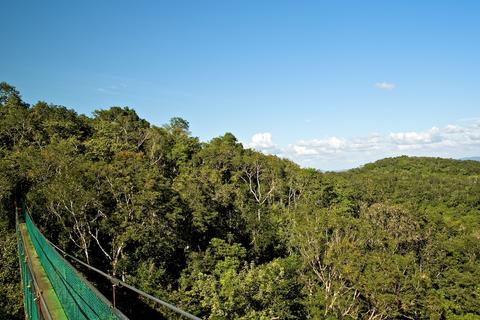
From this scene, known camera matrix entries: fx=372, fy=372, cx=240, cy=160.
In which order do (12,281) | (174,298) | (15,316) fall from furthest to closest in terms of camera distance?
1. (174,298)
2. (12,281)
3. (15,316)

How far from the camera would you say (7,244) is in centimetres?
2300

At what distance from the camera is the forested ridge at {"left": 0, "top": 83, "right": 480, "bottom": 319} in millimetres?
24172

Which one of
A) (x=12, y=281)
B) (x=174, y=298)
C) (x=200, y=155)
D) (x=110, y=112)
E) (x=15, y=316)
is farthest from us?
(x=110, y=112)

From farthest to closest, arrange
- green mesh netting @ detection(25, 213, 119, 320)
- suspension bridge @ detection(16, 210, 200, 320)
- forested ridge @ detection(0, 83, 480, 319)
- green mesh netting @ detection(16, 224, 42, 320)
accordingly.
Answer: forested ridge @ detection(0, 83, 480, 319) → green mesh netting @ detection(16, 224, 42, 320) → green mesh netting @ detection(25, 213, 119, 320) → suspension bridge @ detection(16, 210, 200, 320)

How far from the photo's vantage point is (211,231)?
36281 mm

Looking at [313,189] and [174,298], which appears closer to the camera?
A: [174,298]

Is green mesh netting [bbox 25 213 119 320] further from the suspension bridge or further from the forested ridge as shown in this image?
the forested ridge

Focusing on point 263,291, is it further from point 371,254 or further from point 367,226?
point 367,226

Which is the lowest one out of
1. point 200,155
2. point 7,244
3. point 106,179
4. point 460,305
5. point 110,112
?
point 460,305

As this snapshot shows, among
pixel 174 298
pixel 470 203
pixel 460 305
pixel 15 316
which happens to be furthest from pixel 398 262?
pixel 470 203

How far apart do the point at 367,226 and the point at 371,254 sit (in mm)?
5281

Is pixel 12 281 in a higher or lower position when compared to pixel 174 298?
higher

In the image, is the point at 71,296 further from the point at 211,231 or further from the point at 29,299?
the point at 211,231

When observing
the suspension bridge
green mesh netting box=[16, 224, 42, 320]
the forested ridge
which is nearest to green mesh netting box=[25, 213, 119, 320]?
the suspension bridge
